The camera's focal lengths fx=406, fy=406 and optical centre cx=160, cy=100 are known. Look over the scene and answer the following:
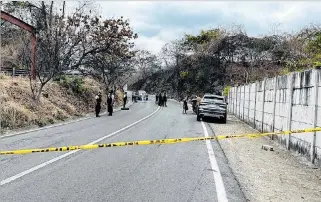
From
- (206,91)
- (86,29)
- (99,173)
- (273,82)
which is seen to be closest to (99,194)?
(99,173)

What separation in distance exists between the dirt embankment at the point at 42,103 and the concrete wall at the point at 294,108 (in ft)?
33.3

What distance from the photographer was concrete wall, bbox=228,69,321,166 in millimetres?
9766

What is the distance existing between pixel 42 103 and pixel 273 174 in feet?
54.6

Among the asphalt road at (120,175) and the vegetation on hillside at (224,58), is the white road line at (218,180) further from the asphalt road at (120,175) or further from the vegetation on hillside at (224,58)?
the vegetation on hillside at (224,58)

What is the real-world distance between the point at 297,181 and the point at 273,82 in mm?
8292

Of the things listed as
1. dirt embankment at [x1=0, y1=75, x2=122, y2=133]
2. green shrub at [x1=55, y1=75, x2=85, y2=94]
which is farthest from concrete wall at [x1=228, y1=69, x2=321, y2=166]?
green shrub at [x1=55, y1=75, x2=85, y2=94]

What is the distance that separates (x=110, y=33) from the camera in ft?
102

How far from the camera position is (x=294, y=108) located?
11945 millimetres

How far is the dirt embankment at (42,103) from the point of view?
17.4 metres

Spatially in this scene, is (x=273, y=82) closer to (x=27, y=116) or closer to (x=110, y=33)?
(x=27, y=116)

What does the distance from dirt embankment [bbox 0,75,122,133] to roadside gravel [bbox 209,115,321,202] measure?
9398mm

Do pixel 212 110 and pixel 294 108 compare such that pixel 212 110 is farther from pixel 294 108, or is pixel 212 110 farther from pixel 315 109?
pixel 315 109

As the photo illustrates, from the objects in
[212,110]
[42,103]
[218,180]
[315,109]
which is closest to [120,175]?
[218,180]

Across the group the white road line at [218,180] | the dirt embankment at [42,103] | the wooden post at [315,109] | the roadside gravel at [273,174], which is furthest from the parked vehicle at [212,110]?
the wooden post at [315,109]
